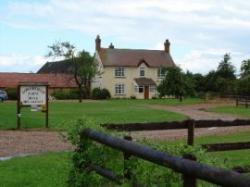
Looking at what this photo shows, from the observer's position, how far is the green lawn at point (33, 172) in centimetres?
1037

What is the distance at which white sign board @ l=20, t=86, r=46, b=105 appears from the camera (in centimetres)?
2884

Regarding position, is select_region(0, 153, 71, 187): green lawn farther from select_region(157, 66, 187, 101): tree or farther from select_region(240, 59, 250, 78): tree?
select_region(240, 59, 250, 78): tree

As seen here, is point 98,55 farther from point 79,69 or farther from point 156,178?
point 156,178

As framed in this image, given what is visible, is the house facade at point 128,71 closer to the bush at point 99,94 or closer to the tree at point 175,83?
the bush at point 99,94

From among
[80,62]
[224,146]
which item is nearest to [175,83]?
[80,62]

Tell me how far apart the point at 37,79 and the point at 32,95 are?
78.4 meters

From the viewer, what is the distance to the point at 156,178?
5.52 metres

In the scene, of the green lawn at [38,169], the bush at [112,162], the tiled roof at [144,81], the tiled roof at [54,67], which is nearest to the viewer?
the bush at [112,162]

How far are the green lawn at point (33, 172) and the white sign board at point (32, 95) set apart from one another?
46.3ft

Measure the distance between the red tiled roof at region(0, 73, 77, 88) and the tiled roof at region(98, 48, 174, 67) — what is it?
7.24 m

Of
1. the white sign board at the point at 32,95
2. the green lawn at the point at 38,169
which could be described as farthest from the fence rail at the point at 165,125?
the white sign board at the point at 32,95

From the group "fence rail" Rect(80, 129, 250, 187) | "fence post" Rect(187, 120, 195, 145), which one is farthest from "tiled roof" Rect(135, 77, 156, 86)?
"fence rail" Rect(80, 129, 250, 187)

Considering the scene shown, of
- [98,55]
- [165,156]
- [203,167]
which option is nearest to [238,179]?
[203,167]

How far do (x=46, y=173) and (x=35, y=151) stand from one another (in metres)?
5.13
